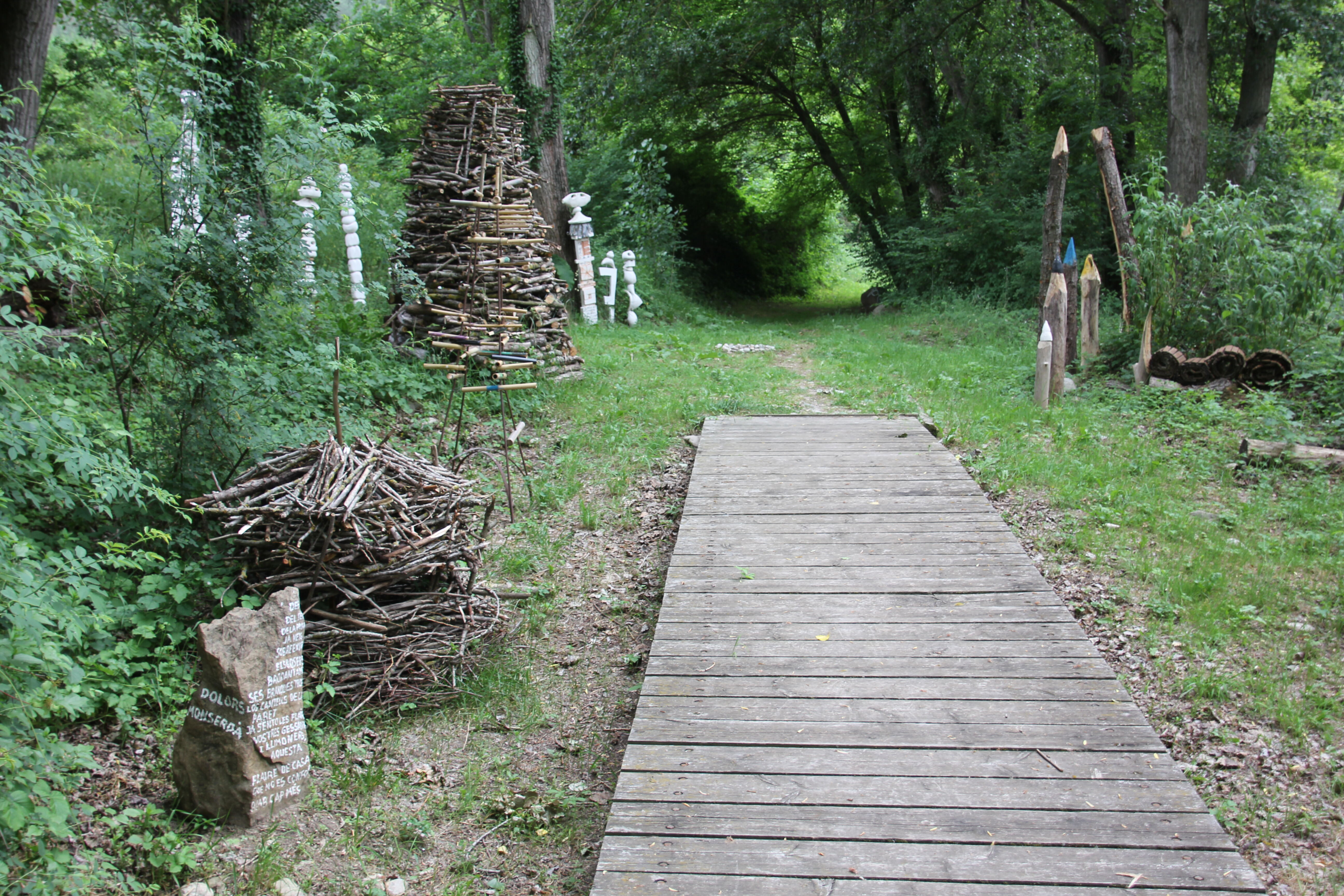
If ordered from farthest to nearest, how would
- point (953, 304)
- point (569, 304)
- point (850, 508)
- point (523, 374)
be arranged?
point (953, 304) < point (569, 304) < point (523, 374) < point (850, 508)

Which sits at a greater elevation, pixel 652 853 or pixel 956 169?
pixel 956 169

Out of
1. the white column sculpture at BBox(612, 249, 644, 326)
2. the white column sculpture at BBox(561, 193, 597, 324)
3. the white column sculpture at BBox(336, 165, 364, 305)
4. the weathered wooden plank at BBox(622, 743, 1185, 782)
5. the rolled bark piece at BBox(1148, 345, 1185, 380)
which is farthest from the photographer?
the white column sculpture at BBox(612, 249, 644, 326)

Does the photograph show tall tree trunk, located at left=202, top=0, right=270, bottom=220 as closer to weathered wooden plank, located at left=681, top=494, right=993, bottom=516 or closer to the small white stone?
weathered wooden plank, located at left=681, top=494, right=993, bottom=516

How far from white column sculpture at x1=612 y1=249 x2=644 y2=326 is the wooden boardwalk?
9.83 meters

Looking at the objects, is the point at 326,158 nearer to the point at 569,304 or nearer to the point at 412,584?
the point at 412,584

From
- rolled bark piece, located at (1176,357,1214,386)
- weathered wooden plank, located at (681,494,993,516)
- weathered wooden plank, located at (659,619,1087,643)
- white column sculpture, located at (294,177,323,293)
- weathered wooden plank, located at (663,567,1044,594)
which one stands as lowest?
weathered wooden plank, located at (659,619,1087,643)

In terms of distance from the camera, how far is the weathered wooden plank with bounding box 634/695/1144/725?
3451 mm

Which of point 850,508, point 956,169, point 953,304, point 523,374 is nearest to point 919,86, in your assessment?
point 956,169

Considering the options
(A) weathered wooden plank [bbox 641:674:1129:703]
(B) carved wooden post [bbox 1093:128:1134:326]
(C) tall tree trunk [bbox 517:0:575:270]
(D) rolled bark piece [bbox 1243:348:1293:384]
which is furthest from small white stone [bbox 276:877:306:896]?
(C) tall tree trunk [bbox 517:0:575:270]

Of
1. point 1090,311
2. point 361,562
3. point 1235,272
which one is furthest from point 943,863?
point 1090,311

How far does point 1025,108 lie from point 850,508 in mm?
16408

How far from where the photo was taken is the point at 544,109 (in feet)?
48.1

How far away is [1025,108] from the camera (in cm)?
1867

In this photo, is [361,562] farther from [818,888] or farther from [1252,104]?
[1252,104]
